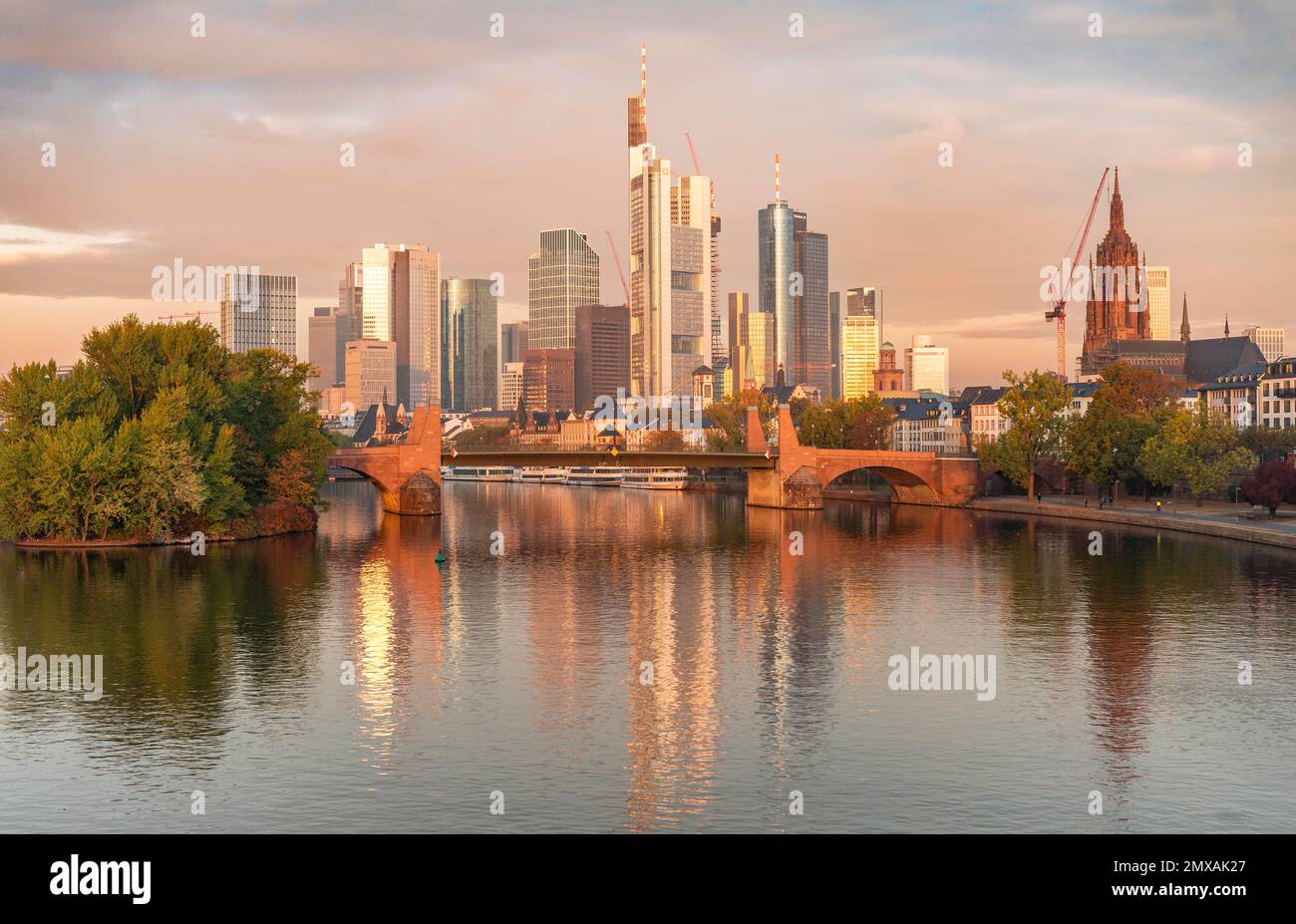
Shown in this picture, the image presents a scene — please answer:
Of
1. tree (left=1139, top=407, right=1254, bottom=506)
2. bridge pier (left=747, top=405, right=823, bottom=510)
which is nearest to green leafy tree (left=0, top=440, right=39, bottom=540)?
bridge pier (left=747, top=405, right=823, bottom=510)

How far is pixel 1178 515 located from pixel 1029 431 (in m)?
29.4

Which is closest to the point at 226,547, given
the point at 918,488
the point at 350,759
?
the point at 350,759

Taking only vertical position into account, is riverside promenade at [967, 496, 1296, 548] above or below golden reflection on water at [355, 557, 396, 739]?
above

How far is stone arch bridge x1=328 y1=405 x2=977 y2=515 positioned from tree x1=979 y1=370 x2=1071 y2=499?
534 centimetres

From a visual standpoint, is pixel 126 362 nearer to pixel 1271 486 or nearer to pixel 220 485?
pixel 220 485

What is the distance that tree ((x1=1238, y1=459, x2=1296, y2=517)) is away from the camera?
120 meters

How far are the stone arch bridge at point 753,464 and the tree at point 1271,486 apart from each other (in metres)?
38.8

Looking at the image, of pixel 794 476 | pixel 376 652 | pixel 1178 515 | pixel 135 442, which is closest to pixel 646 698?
pixel 376 652

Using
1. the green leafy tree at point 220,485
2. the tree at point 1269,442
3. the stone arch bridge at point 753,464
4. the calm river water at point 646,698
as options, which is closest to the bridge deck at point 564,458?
the stone arch bridge at point 753,464

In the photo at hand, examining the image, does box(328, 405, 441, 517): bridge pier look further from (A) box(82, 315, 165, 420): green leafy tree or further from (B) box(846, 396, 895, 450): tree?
(B) box(846, 396, 895, 450): tree

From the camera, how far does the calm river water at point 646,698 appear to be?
37.8m

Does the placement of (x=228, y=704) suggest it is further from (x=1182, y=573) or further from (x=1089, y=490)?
(x=1089, y=490)

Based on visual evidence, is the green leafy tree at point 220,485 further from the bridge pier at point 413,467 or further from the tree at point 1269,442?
the tree at point 1269,442
